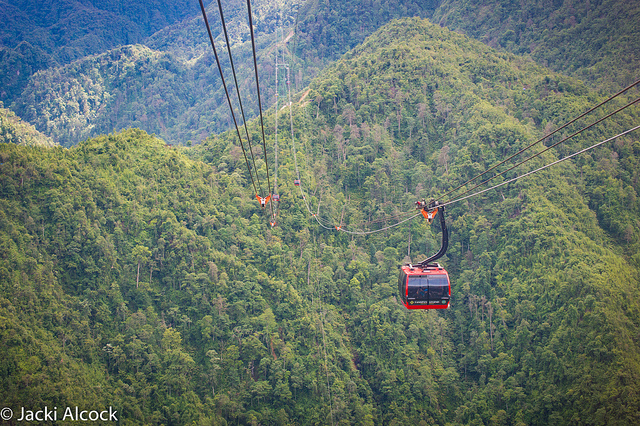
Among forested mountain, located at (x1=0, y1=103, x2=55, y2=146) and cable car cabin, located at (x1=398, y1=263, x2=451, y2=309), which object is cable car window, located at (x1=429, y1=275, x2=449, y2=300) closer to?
cable car cabin, located at (x1=398, y1=263, x2=451, y2=309)

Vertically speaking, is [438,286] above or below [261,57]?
below

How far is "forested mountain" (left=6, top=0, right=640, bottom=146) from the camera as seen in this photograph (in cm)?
10150

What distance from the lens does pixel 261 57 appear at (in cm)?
11694

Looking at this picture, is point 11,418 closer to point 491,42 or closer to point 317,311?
point 317,311

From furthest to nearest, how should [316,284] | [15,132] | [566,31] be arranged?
[566,31] < [15,132] < [316,284]

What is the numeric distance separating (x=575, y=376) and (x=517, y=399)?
570cm

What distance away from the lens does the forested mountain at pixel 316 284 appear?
44.8 metres

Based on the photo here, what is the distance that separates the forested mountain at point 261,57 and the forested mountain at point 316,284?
40343mm
